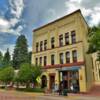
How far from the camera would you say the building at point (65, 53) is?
36125 millimetres

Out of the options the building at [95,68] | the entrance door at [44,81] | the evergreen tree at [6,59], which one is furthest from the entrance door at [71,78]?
the evergreen tree at [6,59]

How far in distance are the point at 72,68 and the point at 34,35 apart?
54.2 feet

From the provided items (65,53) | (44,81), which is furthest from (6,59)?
(65,53)

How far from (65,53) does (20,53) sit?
44679 mm

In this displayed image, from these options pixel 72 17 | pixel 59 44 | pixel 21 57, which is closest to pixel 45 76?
pixel 59 44

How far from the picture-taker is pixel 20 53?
81375mm

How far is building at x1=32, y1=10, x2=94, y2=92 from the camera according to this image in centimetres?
3612

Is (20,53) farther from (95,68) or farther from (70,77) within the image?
(70,77)

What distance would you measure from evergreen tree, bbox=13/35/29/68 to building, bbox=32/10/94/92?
1349 inches

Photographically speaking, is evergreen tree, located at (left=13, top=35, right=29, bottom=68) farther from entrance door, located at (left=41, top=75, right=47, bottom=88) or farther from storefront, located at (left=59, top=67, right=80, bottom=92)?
storefront, located at (left=59, top=67, right=80, bottom=92)

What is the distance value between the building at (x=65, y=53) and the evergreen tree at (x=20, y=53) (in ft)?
112

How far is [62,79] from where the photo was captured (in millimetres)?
38750

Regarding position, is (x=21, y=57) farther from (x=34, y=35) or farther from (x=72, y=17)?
(x=72, y=17)

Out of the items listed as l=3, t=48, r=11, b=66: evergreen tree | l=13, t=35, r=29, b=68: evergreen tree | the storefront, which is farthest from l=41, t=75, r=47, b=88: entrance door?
l=3, t=48, r=11, b=66: evergreen tree
